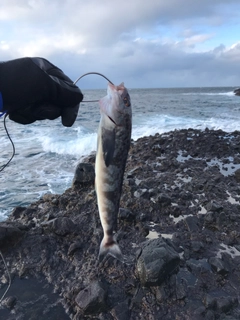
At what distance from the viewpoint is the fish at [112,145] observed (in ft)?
9.98

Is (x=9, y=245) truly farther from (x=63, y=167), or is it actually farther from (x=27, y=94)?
Result: (x=63, y=167)

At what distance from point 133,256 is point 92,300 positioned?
125 centimetres

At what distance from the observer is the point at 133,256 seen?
5184 millimetres

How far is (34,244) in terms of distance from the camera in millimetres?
5520

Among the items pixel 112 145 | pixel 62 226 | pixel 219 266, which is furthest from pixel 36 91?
pixel 219 266

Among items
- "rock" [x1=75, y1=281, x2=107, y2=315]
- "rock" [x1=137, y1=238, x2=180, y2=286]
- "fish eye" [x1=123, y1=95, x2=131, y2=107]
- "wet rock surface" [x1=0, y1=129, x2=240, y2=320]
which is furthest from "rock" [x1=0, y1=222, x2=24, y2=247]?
"fish eye" [x1=123, y1=95, x2=131, y2=107]

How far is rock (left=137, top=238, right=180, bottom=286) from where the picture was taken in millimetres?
4371

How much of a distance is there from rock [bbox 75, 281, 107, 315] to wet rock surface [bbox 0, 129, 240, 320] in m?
0.01

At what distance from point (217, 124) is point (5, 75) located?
70.4 ft

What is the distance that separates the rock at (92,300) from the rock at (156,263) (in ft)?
2.19

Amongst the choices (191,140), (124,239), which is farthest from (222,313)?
(191,140)

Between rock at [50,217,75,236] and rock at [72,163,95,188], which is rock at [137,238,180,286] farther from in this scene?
rock at [72,163,95,188]

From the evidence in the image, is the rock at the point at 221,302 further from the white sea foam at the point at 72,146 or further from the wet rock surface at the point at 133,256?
the white sea foam at the point at 72,146

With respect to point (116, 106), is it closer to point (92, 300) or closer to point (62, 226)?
point (92, 300)
